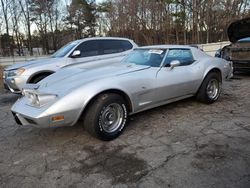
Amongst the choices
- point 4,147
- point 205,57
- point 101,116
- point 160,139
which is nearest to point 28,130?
point 4,147

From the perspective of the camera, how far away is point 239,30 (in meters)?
8.02

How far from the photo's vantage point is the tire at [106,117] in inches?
139

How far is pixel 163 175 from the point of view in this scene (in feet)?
9.16

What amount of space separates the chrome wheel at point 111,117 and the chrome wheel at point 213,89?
8.05 ft

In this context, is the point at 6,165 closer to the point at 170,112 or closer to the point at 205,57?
the point at 170,112

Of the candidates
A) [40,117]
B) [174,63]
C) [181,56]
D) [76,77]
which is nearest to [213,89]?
[181,56]

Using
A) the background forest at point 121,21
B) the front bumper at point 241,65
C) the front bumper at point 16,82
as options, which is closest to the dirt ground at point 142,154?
the front bumper at point 16,82

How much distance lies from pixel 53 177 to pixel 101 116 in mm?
1095

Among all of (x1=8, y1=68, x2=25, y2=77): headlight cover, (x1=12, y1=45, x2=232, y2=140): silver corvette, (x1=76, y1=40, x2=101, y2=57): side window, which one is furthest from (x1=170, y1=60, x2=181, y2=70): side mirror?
(x1=8, y1=68, x2=25, y2=77): headlight cover

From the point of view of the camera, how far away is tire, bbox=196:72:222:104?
206 inches

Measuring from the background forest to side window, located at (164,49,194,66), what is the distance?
63.3 feet

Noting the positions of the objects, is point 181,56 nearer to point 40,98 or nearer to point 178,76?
point 178,76

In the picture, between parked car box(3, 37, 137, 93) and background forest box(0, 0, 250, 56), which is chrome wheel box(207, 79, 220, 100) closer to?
parked car box(3, 37, 137, 93)

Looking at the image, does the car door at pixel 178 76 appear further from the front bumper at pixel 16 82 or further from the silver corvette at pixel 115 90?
the front bumper at pixel 16 82
